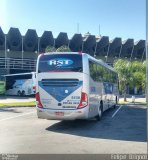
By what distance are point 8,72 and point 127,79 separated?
25.3 m

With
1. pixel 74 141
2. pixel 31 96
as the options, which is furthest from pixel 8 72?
pixel 74 141

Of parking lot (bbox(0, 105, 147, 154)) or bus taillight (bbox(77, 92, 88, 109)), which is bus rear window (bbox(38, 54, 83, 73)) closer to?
bus taillight (bbox(77, 92, 88, 109))

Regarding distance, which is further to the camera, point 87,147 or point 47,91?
point 47,91

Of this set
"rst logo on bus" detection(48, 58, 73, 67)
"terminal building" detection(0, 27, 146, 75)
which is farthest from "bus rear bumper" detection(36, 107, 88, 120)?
"terminal building" detection(0, 27, 146, 75)

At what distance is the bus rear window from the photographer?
13312mm

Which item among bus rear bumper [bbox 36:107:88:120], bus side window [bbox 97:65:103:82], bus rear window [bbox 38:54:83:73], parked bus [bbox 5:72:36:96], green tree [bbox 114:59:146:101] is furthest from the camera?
parked bus [bbox 5:72:36:96]

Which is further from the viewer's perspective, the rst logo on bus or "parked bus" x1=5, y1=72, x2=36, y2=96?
"parked bus" x1=5, y1=72, x2=36, y2=96

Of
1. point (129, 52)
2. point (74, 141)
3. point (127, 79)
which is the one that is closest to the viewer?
point (74, 141)

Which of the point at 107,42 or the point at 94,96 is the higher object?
the point at 107,42

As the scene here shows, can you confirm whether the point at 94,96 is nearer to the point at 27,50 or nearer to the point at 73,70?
the point at 73,70

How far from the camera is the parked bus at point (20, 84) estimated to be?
44688 mm

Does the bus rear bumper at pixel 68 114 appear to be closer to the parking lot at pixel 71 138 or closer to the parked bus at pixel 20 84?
the parking lot at pixel 71 138

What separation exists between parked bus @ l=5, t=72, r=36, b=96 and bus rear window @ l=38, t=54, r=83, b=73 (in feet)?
101

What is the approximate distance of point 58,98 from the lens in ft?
43.4
